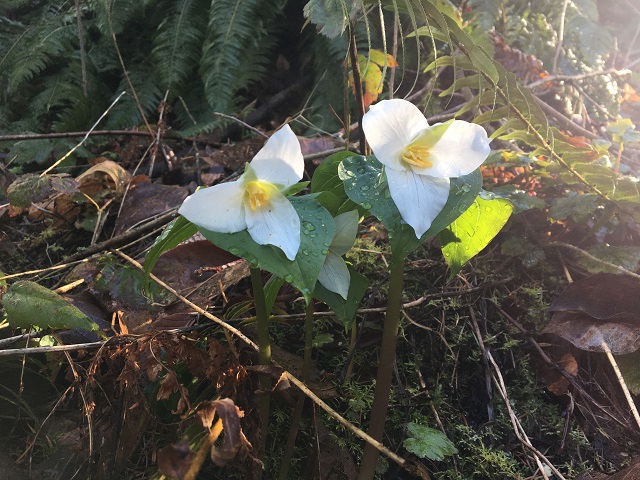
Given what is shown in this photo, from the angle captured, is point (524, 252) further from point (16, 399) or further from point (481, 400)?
point (16, 399)

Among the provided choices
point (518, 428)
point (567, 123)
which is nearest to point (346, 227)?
point (518, 428)

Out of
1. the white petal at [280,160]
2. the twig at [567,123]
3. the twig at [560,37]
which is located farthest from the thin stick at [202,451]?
the twig at [560,37]

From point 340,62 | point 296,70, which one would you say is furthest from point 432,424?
point 296,70

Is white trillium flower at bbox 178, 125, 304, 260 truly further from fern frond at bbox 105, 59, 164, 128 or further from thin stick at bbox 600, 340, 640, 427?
fern frond at bbox 105, 59, 164, 128

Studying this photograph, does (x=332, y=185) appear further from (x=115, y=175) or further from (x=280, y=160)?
(x=115, y=175)

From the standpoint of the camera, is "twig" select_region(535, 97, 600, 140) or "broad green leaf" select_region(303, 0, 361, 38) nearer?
"broad green leaf" select_region(303, 0, 361, 38)

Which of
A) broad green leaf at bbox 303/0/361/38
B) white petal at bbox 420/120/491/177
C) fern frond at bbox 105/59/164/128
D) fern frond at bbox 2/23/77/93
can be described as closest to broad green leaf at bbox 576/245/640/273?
white petal at bbox 420/120/491/177

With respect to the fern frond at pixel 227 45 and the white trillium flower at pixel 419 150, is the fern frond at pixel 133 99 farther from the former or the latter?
the white trillium flower at pixel 419 150
